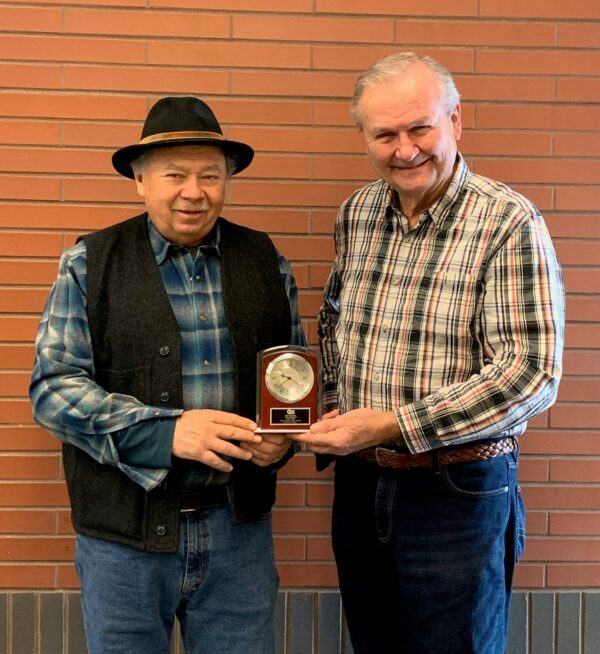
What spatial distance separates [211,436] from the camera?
194 cm

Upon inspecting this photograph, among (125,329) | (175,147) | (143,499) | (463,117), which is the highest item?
(463,117)

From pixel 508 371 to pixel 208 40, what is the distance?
1.57m

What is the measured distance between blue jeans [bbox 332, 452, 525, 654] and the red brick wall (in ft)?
2.13

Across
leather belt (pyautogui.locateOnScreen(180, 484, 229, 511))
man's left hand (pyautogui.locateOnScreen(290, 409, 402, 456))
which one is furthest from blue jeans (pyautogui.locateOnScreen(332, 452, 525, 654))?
leather belt (pyautogui.locateOnScreen(180, 484, 229, 511))

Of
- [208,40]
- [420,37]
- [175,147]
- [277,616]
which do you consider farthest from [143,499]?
[420,37]

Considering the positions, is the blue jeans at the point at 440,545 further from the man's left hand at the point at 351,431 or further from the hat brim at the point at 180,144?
the hat brim at the point at 180,144

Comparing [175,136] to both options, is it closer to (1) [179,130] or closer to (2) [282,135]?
(1) [179,130]

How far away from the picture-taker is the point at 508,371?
6.44ft

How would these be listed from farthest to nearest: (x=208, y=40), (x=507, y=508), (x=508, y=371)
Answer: (x=208, y=40) < (x=507, y=508) < (x=508, y=371)

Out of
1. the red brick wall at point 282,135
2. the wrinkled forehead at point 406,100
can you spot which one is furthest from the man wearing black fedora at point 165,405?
the red brick wall at point 282,135

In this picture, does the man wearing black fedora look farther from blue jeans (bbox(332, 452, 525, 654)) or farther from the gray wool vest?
blue jeans (bbox(332, 452, 525, 654))

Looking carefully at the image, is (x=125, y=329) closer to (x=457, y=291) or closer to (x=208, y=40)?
(x=457, y=291)

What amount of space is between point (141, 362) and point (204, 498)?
1.27 ft

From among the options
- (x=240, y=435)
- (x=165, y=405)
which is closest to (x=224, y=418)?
(x=240, y=435)
